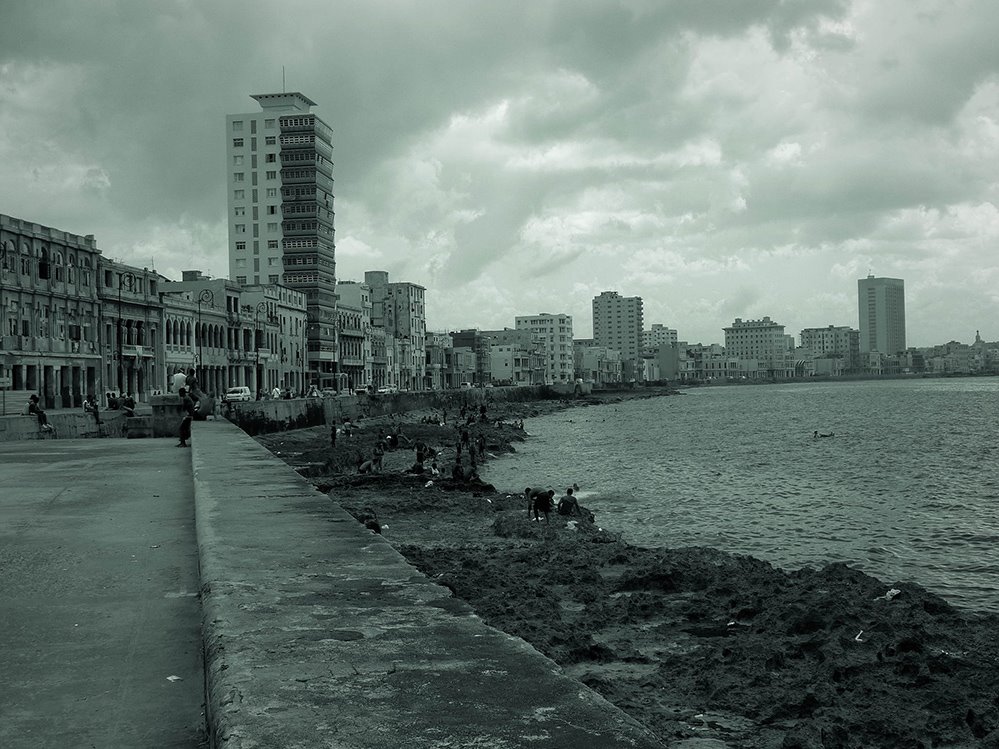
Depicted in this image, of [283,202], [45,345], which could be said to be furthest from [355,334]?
[45,345]

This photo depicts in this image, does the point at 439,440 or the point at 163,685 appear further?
the point at 439,440

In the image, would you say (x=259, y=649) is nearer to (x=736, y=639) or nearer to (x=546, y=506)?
(x=736, y=639)

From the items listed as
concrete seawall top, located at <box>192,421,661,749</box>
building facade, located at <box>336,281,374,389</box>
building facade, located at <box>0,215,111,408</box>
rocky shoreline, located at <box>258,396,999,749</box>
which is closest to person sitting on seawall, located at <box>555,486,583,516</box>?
rocky shoreline, located at <box>258,396,999,749</box>

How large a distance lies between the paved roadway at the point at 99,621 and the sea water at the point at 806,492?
13.6 metres

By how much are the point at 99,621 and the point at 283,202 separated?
108376 mm

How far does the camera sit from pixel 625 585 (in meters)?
15.1

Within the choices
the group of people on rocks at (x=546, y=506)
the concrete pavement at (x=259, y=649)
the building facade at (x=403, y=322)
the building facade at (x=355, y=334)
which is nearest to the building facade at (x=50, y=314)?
the group of people on rocks at (x=546, y=506)

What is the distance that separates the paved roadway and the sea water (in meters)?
13.6

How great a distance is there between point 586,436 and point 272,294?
122ft

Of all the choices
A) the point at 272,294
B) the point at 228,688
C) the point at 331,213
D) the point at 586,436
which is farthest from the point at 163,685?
the point at 331,213

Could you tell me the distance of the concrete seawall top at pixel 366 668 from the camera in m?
3.52

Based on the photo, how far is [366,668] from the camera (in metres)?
4.39

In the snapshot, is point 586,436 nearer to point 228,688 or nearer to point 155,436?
A: point 155,436

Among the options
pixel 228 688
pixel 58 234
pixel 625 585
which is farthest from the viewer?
pixel 58 234
